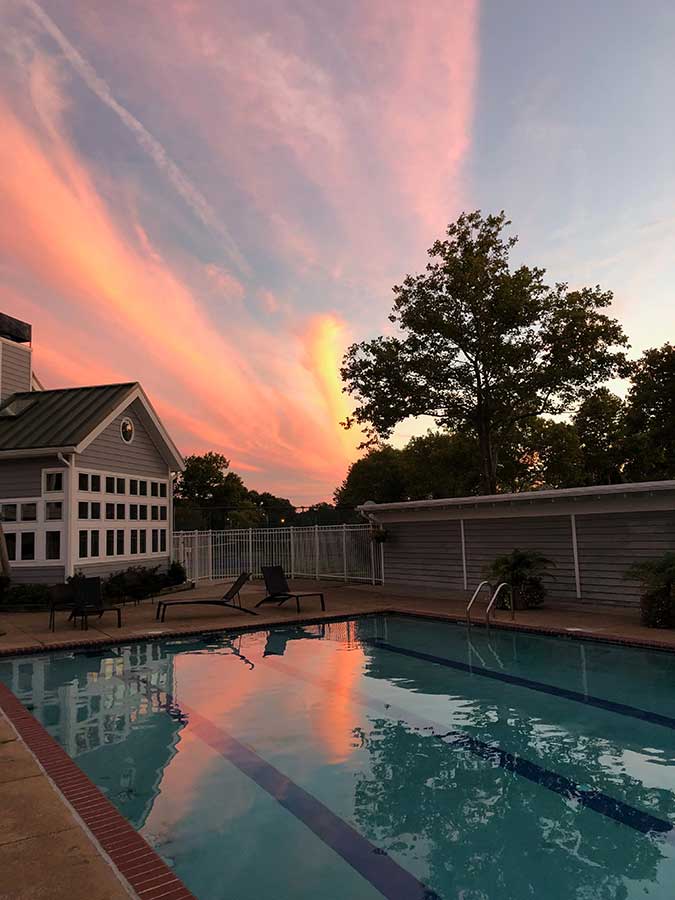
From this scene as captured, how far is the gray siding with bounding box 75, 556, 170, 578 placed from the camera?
17.1m

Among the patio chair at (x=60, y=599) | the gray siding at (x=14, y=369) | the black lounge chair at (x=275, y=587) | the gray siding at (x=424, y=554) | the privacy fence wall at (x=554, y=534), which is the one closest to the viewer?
the patio chair at (x=60, y=599)

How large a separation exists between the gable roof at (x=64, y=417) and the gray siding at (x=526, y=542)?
11187 millimetres

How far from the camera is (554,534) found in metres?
15.0

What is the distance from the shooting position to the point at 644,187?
16.9 meters

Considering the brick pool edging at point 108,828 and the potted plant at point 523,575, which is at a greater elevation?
the potted plant at point 523,575

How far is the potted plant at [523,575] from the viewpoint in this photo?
540 inches

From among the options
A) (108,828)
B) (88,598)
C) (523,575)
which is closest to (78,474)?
(88,598)

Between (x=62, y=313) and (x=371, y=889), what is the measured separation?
18.4 meters

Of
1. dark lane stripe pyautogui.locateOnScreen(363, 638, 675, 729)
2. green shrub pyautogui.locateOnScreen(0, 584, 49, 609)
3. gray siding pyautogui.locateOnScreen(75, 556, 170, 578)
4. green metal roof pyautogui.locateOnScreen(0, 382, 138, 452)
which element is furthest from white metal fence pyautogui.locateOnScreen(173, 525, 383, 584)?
dark lane stripe pyautogui.locateOnScreen(363, 638, 675, 729)

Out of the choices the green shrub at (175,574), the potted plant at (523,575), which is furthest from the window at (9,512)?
the potted plant at (523,575)

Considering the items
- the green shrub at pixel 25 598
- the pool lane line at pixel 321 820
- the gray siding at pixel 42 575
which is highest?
the gray siding at pixel 42 575

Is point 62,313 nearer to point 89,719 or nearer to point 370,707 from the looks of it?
point 89,719

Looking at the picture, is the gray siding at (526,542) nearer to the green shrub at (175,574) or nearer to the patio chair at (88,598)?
the patio chair at (88,598)

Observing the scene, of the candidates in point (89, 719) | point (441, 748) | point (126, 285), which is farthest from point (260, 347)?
point (441, 748)
